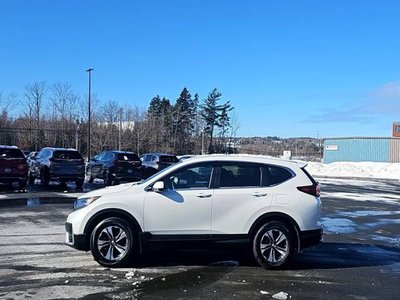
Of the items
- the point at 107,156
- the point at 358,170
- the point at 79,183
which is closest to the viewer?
the point at 79,183

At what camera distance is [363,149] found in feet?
192

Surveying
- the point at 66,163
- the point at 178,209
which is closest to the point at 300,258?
the point at 178,209

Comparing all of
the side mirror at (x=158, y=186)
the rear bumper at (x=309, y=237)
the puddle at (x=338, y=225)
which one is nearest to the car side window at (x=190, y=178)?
the side mirror at (x=158, y=186)

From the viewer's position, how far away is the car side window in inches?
293

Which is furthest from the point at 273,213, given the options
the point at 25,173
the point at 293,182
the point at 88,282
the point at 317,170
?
the point at 317,170

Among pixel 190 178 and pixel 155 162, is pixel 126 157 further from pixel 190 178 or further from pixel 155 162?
pixel 190 178

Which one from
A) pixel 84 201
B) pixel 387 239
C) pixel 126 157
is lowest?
pixel 387 239

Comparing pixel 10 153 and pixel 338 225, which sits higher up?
pixel 10 153

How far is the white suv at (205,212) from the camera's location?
719cm

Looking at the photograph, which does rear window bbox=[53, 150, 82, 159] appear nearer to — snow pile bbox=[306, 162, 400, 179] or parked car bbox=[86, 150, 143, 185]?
parked car bbox=[86, 150, 143, 185]

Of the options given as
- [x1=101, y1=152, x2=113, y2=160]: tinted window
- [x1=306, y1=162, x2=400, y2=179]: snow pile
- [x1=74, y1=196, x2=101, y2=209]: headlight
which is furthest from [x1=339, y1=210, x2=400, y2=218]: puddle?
[x1=306, y1=162, x2=400, y2=179]: snow pile

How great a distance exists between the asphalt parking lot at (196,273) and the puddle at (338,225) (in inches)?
33.5

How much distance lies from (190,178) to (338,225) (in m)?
6.57

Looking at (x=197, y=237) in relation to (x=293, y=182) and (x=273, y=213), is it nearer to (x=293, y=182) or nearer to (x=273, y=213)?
(x=273, y=213)
